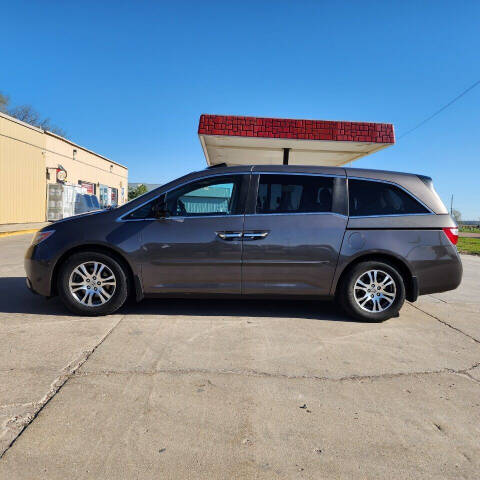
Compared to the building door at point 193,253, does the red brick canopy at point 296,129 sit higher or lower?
higher

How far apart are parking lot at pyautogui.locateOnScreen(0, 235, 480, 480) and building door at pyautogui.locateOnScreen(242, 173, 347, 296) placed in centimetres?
43

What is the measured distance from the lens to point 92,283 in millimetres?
4254

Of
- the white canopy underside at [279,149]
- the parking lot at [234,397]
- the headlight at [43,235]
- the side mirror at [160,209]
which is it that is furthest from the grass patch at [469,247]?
the headlight at [43,235]

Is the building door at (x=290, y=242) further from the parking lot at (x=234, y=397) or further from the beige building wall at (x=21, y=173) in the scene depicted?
the beige building wall at (x=21, y=173)

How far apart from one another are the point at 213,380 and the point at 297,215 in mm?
2169

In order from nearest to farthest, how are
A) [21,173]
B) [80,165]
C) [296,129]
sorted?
[296,129], [21,173], [80,165]

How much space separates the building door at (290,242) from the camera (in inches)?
166

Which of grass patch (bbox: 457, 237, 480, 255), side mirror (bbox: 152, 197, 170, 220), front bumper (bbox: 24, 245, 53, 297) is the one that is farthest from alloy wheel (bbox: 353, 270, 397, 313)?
grass patch (bbox: 457, 237, 480, 255)

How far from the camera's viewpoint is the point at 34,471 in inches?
71.2

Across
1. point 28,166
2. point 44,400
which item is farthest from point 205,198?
point 28,166

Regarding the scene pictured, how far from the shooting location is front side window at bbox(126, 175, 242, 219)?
170 inches

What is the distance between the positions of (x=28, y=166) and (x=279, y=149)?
54.4 ft

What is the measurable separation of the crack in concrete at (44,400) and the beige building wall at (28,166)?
1941 centimetres

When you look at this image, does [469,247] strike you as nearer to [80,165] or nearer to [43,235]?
[43,235]
